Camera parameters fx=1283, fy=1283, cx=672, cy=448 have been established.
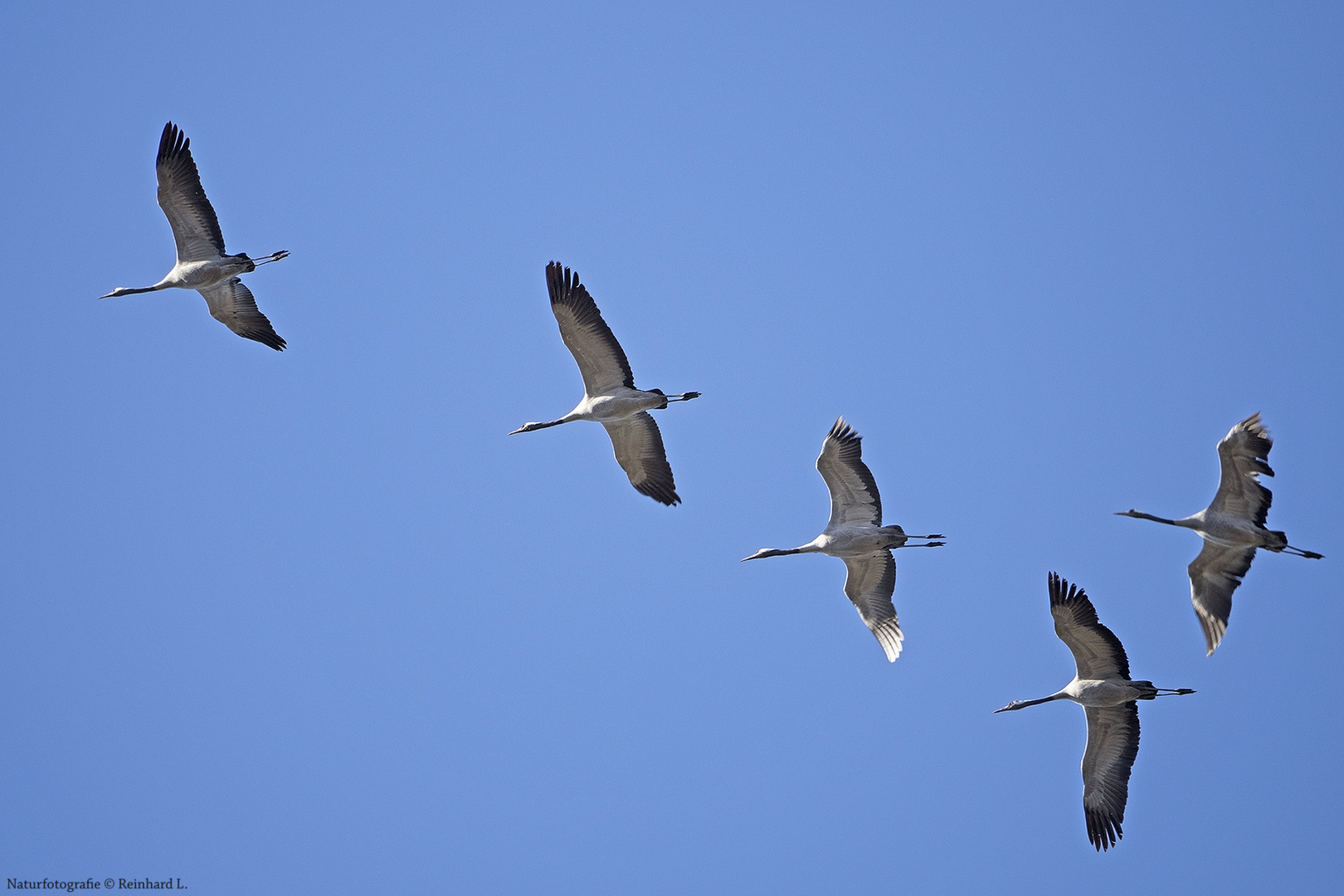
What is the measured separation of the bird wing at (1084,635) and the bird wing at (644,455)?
681 centimetres

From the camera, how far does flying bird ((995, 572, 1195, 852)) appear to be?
20609mm

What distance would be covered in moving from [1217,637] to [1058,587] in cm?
369

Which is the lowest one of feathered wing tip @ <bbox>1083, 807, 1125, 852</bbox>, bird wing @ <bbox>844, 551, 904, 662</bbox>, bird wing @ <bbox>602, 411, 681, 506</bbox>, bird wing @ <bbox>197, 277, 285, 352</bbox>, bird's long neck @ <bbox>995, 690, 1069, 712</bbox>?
feathered wing tip @ <bbox>1083, 807, 1125, 852</bbox>

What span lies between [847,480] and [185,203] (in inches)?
500

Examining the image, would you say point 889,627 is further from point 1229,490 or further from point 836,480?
point 1229,490

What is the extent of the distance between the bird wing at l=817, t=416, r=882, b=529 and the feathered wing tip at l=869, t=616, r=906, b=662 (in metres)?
1.94

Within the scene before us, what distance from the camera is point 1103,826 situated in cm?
2119

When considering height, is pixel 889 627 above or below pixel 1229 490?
below

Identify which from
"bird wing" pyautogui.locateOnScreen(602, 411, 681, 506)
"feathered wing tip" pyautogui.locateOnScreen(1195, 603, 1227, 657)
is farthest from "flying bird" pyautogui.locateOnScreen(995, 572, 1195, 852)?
"bird wing" pyautogui.locateOnScreen(602, 411, 681, 506)

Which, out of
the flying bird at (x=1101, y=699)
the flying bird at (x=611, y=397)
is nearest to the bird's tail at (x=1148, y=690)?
the flying bird at (x=1101, y=699)

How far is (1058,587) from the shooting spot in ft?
67.5

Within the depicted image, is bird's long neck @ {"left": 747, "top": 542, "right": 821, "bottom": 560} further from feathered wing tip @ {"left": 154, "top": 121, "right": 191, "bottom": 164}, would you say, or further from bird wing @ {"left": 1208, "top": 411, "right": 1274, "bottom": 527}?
feathered wing tip @ {"left": 154, "top": 121, "right": 191, "bottom": 164}

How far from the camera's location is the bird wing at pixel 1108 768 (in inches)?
A: 832

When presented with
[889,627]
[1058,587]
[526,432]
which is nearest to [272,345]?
[526,432]
